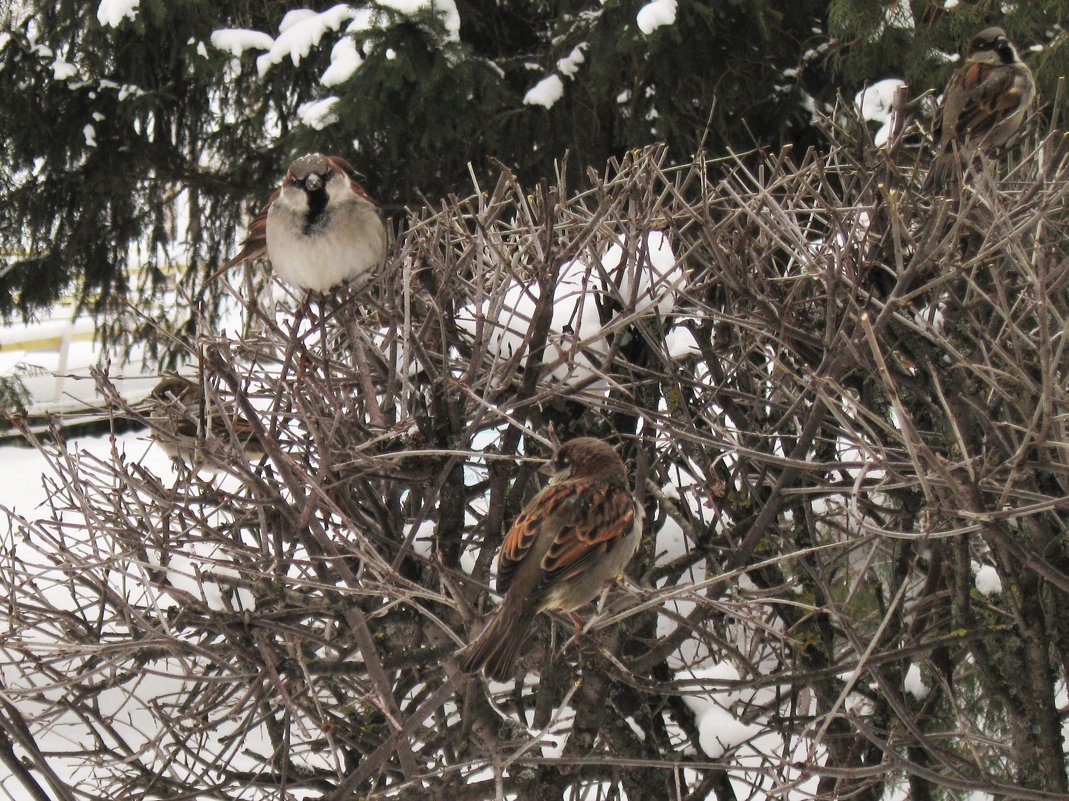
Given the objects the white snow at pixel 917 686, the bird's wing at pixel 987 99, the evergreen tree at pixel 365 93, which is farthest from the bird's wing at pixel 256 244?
the white snow at pixel 917 686

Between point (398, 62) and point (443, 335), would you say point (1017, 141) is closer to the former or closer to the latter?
point (443, 335)

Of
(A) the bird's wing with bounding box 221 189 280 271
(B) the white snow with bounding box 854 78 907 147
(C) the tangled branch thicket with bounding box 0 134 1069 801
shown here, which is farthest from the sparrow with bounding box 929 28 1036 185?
(A) the bird's wing with bounding box 221 189 280 271

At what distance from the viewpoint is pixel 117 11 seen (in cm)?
784

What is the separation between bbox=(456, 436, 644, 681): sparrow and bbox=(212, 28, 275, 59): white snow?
19.7 ft

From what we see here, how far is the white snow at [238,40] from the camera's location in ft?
26.8

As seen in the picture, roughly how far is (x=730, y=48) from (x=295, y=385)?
218 inches

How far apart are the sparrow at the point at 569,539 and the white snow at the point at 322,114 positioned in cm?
498

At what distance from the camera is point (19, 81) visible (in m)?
8.95

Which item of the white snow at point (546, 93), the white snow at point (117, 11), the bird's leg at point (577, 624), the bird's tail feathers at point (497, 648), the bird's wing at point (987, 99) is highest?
the white snow at point (117, 11)

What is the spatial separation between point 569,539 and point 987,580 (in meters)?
1.69

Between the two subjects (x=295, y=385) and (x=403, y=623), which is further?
(x=403, y=623)

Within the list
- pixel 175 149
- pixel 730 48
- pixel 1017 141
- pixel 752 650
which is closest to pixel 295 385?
pixel 752 650

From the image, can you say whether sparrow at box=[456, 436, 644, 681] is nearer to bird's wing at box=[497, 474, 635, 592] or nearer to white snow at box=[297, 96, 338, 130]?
bird's wing at box=[497, 474, 635, 592]

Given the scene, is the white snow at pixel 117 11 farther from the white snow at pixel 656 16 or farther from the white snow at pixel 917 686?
the white snow at pixel 917 686
